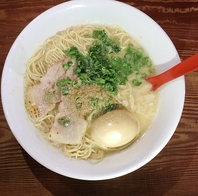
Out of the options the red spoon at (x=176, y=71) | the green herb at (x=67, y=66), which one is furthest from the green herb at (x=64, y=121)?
the red spoon at (x=176, y=71)

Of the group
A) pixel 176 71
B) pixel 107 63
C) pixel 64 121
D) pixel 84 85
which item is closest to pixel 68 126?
pixel 64 121

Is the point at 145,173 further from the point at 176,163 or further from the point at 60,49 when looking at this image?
the point at 60,49

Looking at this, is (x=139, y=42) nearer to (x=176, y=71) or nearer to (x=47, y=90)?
(x=176, y=71)

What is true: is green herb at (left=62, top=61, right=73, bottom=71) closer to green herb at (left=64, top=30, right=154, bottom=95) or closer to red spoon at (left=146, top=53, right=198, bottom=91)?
green herb at (left=64, top=30, right=154, bottom=95)

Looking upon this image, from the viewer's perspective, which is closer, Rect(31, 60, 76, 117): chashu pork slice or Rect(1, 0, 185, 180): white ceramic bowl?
Rect(1, 0, 185, 180): white ceramic bowl

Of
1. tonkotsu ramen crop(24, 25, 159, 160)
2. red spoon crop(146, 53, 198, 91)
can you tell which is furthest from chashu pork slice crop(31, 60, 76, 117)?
red spoon crop(146, 53, 198, 91)

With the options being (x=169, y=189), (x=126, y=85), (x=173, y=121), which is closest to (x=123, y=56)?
(x=126, y=85)

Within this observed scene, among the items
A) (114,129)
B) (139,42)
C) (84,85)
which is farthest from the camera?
(139,42)
